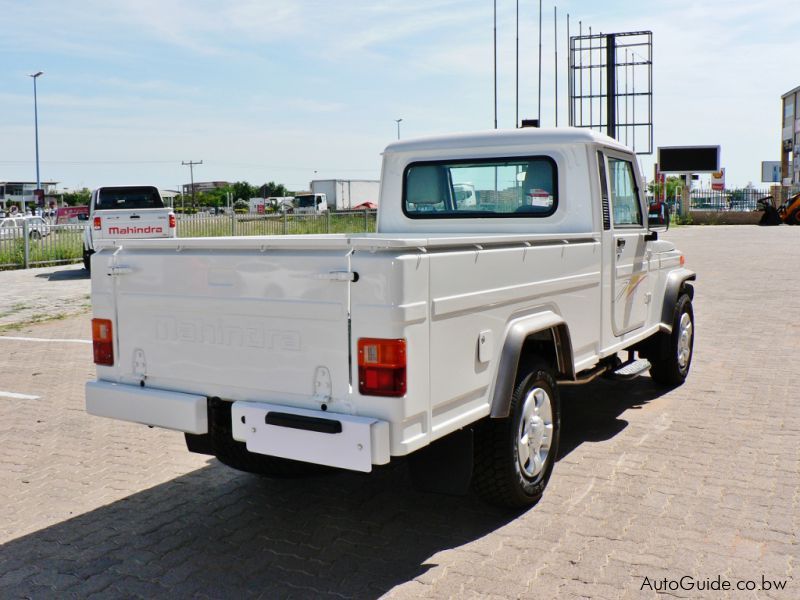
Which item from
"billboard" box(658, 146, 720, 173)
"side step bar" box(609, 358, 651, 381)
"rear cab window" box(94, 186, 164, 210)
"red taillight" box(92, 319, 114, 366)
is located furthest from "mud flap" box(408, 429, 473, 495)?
"billboard" box(658, 146, 720, 173)

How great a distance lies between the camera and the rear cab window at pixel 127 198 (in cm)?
1953

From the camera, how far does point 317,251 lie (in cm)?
377

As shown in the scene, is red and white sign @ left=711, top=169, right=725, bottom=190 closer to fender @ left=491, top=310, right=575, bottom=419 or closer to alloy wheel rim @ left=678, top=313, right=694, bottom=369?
alloy wheel rim @ left=678, top=313, right=694, bottom=369

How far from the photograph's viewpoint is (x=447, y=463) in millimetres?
4152

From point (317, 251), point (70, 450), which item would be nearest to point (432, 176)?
point (317, 251)

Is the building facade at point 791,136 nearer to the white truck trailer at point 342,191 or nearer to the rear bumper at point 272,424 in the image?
the white truck trailer at point 342,191

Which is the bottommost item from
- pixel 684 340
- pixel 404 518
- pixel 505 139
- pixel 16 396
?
pixel 404 518

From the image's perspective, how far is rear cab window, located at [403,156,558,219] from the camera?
232 inches

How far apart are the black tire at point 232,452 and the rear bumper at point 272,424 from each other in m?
0.06

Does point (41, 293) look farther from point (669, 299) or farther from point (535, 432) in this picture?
point (535, 432)

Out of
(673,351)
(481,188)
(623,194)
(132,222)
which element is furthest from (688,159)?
(481,188)

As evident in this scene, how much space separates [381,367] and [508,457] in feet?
3.75

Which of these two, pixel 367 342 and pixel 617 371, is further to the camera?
pixel 617 371

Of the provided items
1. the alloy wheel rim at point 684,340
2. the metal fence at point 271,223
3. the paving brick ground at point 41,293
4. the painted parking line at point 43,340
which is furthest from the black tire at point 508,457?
the metal fence at point 271,223
